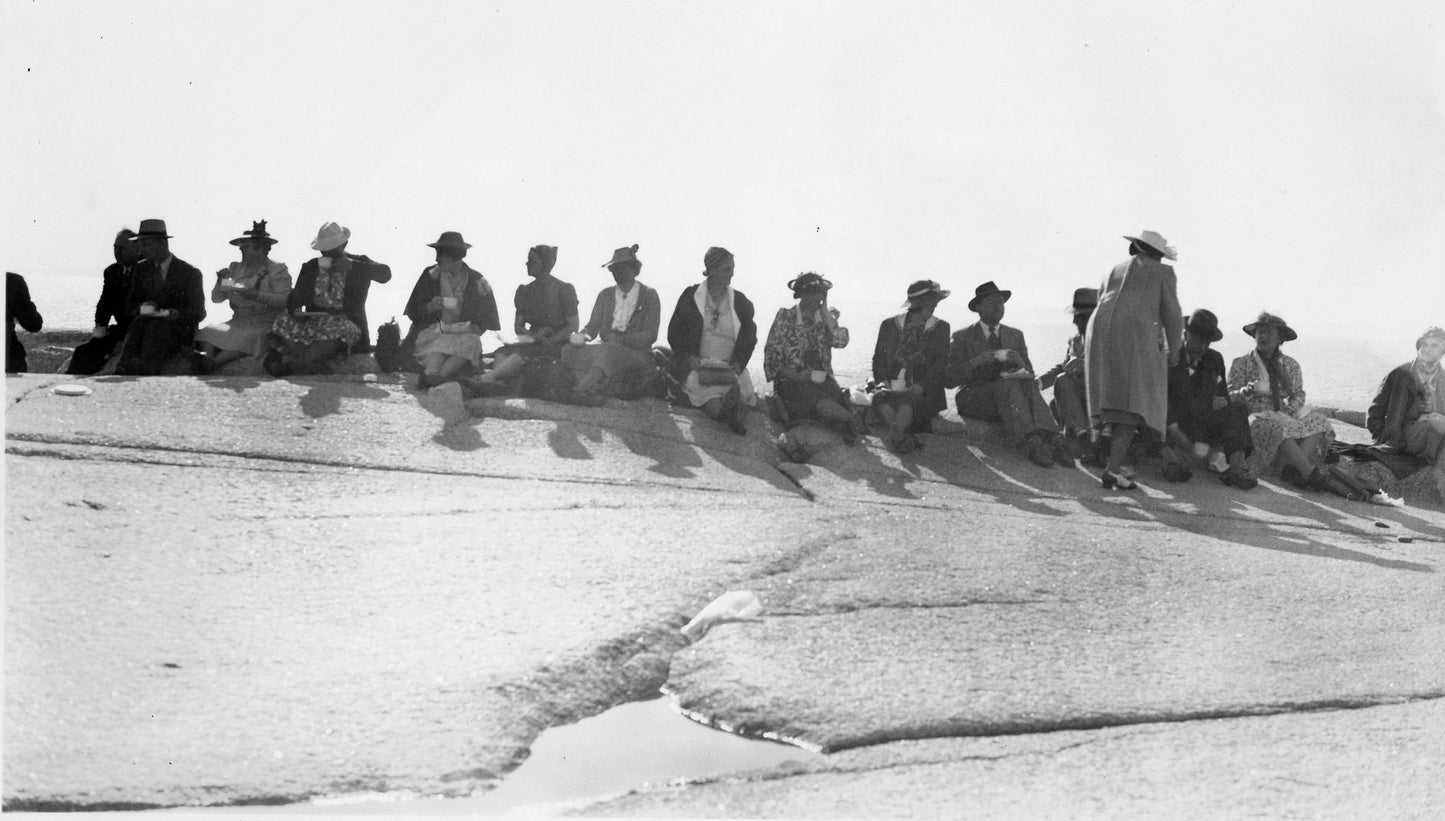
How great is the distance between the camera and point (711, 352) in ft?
30.5

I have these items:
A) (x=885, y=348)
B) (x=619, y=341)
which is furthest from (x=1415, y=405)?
(x=619, y=341)

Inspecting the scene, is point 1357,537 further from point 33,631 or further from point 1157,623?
point 33,631

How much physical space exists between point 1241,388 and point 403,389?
5.28 meters

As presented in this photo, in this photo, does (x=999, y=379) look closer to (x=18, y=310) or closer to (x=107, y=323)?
(x=107, y=323)

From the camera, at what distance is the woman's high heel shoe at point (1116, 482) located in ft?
27.9

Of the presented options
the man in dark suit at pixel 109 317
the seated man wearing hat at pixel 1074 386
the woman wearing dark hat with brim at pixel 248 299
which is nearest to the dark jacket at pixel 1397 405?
the seated man wearing hat at pixel 1074 386

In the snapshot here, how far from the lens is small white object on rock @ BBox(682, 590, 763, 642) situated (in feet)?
16.8

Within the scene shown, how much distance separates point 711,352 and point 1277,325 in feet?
11.9

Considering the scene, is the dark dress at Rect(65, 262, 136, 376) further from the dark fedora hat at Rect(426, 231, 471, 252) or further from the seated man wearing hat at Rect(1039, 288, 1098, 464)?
the seated man wearing hat at Rect(1039, 288, 1098, 464)

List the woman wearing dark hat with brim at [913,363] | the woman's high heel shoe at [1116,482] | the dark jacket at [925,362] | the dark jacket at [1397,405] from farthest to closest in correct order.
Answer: the dark jacket at [1397,405], the dark jacket at [925,362], the woman wearing dark hat with brim at [913,363], the woman's high heel shoe at [1116,482]

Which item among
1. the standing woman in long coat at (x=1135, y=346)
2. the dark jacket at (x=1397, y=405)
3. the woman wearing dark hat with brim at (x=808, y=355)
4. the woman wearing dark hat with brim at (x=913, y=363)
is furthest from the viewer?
the dark jacket at (x=1397, y=405)

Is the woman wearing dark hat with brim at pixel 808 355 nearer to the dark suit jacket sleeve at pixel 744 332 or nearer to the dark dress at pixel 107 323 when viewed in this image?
the dark suit jacket sleeve at pixel 744 332

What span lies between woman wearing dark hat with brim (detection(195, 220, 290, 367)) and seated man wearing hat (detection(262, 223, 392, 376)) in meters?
0.14

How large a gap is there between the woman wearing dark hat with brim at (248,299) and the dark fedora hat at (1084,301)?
5.06 metres
